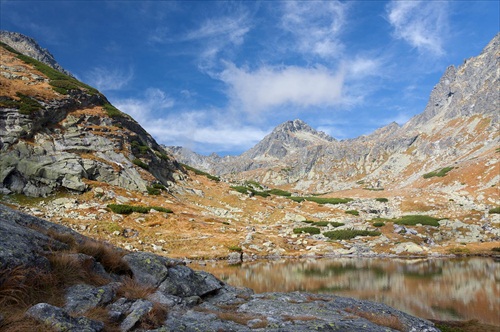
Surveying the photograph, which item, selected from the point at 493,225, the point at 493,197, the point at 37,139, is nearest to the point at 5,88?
the point at 37,139

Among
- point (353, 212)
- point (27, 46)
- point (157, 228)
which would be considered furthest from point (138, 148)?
point (27, 46)

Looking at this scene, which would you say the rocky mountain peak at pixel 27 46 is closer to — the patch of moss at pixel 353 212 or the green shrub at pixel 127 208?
the green shrub at pixel 127 208

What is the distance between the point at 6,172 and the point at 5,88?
21675 millimetres

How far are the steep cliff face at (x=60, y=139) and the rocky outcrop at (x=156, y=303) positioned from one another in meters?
39.9

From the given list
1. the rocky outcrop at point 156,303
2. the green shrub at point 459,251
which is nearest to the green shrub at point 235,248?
the rocky outcrop at point 156,303

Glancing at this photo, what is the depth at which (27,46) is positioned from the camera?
155875 mm

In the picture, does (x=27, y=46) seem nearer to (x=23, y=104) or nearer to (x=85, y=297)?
(x=23, y=104)

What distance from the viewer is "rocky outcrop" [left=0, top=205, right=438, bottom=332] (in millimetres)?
7512

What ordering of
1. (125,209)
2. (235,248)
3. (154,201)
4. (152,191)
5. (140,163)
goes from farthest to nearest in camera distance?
1. (140,163)
2. (152,191)
3. (154,201)
4. (125,209)
5. (235,248)

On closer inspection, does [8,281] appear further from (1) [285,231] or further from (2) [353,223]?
(2) [353,223]

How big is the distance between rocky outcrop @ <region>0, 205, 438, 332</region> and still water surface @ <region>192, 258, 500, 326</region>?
323 inches

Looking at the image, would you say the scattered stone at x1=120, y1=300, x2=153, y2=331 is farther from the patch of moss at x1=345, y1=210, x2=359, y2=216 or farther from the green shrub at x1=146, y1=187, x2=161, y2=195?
the patch of moss at x1=345, y1=210, x2=359, y2=216

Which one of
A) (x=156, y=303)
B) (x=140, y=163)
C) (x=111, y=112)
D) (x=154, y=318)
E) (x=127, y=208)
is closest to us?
(x=154, y=318)

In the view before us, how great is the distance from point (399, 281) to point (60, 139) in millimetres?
55264
